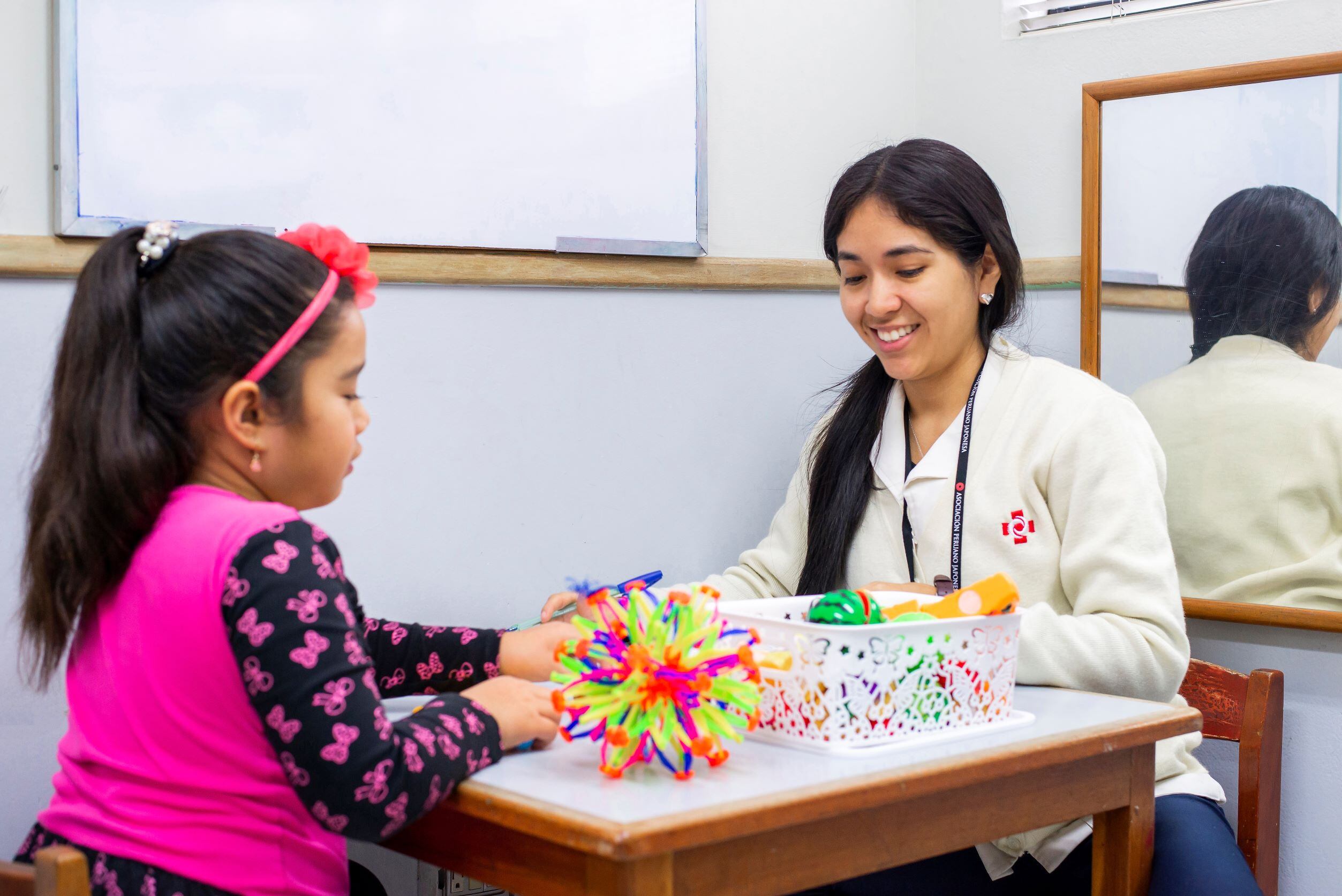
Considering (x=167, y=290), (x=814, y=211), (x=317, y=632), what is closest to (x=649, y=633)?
(x=317, y=632)

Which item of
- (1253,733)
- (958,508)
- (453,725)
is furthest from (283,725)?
(1253,733)

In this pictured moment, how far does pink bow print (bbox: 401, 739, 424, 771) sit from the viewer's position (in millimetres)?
907

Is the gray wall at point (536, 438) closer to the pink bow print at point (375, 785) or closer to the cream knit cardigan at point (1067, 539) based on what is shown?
the cream knit cardigan at point (1067, 539)

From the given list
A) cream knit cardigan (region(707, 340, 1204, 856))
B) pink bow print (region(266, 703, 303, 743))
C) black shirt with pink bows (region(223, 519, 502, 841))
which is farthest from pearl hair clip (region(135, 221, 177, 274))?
cream knit cardigan (region(707, 340, 1204, 856))

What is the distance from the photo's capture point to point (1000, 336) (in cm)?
178

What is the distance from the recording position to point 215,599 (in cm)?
91

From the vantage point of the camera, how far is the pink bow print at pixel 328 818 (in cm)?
89

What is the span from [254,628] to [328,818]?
0.47ft

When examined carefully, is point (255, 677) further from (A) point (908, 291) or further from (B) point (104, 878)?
(A) point (908, 291)

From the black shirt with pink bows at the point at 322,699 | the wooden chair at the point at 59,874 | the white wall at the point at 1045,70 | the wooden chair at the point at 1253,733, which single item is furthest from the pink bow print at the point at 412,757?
the white wall at the point at 1045,70

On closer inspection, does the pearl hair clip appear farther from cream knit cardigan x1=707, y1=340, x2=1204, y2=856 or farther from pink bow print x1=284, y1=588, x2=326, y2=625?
cream knit cardigan x1=707, y1=340, x2=1204, y2=856

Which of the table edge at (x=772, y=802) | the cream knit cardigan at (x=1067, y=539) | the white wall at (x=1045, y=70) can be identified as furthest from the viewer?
the white wall at (x=1045, y=70)

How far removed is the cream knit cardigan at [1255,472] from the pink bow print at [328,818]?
143cm

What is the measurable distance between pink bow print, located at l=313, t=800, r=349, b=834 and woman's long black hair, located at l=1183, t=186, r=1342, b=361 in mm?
1484
